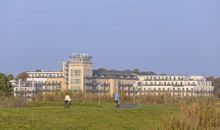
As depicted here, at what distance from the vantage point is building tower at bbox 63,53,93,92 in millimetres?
156750

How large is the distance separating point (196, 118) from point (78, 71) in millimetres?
136222

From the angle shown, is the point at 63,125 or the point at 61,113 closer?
the point at 63,125

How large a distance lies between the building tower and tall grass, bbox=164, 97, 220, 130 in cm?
13231

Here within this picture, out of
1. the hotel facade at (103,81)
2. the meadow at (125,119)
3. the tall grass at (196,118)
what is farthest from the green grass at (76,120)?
the hotel facade at (103,81)

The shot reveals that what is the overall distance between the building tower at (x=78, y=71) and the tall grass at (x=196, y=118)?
5209 inches

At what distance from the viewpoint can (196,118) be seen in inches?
845

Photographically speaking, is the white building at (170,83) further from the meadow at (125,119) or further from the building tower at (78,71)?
the meadow at (125,119)

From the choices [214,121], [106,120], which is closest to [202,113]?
[214,121]

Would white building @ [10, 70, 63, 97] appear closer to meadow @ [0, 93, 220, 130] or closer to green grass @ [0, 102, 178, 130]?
green grass @ [0, 102, 178, 130]

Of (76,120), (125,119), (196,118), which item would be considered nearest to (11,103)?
(125,119)

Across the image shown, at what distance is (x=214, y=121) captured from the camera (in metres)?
21.7

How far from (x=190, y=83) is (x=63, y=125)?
13300cm

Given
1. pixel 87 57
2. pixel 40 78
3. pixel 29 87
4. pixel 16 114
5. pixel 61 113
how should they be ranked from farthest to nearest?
pixel 40 78 → pixel 87 57 → pixel 29 87 → pixel 61 113 → pixel 16 114

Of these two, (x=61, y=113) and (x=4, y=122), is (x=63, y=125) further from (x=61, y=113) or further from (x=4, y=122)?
(x=61, y=113)
